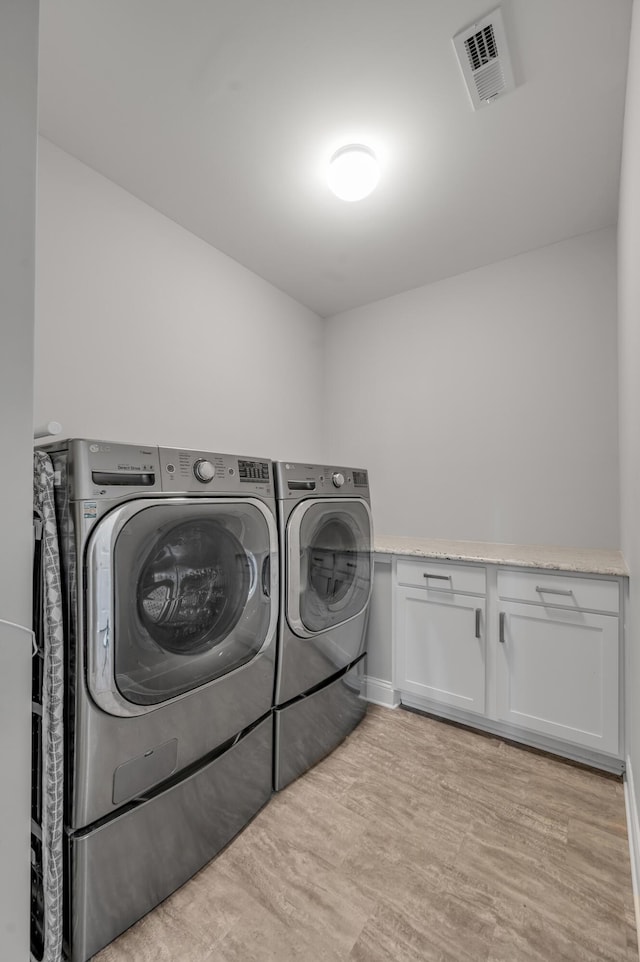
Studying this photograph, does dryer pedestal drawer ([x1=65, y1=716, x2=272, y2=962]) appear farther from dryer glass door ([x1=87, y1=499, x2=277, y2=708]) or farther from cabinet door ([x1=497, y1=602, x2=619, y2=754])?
cabinet door ([x1=497, y1=602, x2=619, y2=754])

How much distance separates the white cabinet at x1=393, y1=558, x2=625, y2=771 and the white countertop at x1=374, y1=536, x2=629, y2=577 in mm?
43

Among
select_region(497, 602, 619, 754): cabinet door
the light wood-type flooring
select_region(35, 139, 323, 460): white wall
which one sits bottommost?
the light wood-type flooring

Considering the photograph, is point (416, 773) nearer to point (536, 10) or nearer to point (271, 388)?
point (271, 388)

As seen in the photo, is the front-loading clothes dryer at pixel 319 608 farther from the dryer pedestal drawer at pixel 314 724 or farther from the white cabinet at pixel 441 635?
the white cabinet at pixel 441 635

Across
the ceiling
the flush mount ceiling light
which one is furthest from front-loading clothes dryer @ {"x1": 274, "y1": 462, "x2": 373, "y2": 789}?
the ceiling

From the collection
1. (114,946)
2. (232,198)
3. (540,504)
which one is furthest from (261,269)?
(114,946)

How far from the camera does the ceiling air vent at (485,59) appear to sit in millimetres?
1308

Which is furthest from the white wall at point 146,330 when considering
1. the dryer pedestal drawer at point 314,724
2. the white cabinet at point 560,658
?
the white cabinet at point 560,658

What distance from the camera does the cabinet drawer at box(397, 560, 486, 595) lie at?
2035 millimetres

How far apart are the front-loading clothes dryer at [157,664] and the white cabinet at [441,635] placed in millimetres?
922

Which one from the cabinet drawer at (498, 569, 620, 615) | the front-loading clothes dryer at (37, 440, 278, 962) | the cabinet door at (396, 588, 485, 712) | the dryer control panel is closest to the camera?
the front-loading clothes dryer at (37, 440, 278, 962)

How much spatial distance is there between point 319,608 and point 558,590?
1031 mm

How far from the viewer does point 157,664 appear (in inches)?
46.4

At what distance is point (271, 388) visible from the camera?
9.30ft
